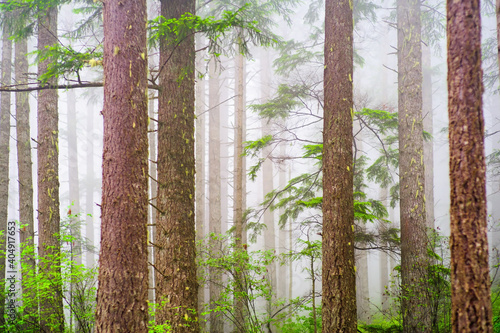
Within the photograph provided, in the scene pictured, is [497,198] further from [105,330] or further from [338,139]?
[105,330]

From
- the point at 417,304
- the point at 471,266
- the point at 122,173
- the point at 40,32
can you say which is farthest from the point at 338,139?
the point at 40,32

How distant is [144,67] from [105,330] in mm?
3113

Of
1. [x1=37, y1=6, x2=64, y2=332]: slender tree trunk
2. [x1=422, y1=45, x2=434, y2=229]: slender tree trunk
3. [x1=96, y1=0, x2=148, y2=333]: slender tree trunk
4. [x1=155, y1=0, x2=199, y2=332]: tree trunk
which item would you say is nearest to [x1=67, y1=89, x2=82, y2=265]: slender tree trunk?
[x1=37, y1=6, x2=64, y2=332]: slender tree trunk

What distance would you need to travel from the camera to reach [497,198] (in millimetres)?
26953

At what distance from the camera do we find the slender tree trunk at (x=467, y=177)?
3115 mm

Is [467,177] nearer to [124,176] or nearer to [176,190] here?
[124,176]

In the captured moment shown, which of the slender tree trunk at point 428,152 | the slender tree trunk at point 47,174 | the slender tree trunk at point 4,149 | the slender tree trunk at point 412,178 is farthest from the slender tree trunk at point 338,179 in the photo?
the slender tree trunk at point 4,149

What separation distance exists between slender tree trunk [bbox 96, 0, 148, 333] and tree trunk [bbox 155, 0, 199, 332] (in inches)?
47.0

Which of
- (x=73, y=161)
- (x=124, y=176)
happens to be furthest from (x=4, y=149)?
(x=73, y=161)

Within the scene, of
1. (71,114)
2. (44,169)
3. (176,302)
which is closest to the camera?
(176,302)

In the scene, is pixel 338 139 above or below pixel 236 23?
below

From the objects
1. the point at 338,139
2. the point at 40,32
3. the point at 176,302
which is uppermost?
the point at 40,32

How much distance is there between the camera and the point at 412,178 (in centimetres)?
776

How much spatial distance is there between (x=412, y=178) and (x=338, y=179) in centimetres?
321
